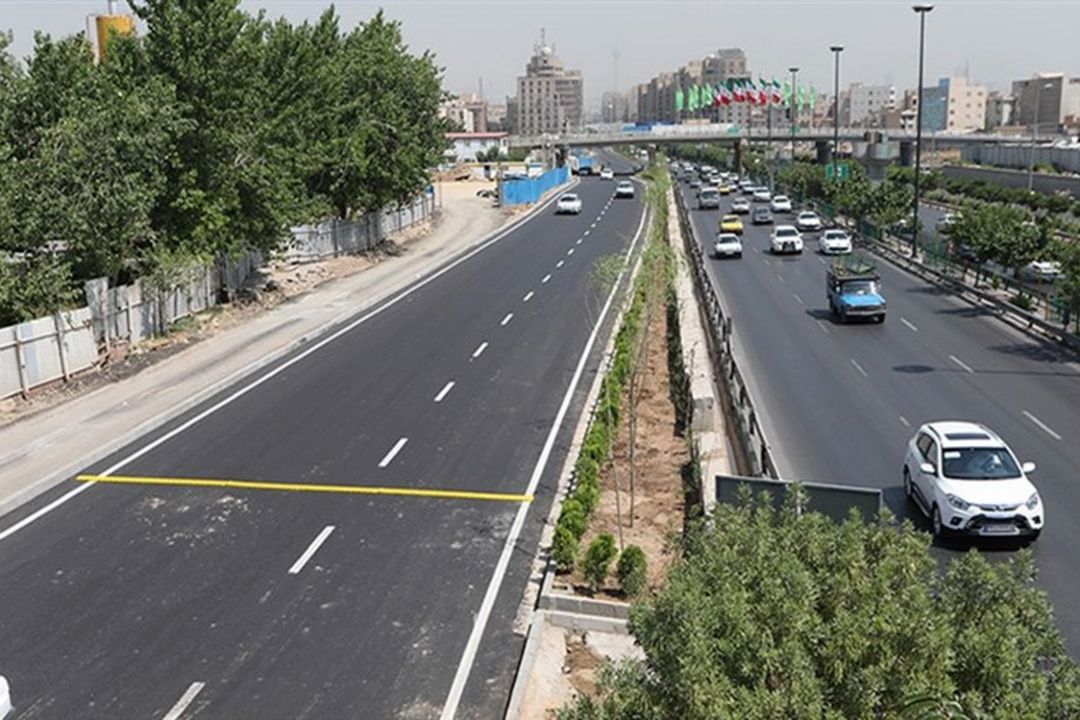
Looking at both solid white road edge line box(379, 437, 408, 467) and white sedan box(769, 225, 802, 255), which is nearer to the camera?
solid white road edge line box(379, 437, 408, 467)

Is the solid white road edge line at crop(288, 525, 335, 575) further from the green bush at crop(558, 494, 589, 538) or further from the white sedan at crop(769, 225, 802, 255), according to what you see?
the white sedan at crop(769, 225, 802, 255)

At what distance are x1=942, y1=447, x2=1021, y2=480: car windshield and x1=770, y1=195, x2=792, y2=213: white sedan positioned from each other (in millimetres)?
70606

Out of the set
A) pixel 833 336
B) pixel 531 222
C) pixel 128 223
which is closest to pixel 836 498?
pixel 833 336

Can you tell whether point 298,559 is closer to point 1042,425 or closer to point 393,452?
point 393,452

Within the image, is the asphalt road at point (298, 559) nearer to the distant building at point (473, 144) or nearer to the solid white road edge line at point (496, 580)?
the solid white road edge line at point (496, 580)

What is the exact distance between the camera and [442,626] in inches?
524

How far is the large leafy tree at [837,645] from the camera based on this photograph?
20.2 feet

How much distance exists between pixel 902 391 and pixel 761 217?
5110 centimetres

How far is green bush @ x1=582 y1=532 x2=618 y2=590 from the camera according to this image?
1409cm

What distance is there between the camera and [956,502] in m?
A: 15.4

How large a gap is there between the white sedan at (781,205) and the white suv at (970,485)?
70.0m

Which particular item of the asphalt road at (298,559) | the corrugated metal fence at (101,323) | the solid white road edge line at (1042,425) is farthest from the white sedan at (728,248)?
the solid white road edge line at (1042,425)

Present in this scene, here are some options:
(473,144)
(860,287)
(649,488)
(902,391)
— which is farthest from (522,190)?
(473,144)

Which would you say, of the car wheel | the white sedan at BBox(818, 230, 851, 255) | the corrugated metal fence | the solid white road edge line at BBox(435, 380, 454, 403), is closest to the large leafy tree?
the car wheel
